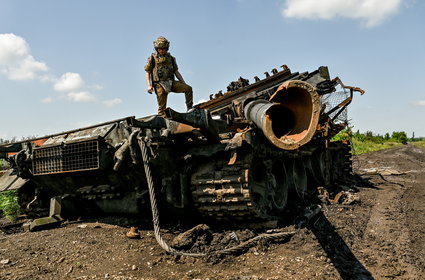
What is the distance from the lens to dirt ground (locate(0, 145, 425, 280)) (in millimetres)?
3979

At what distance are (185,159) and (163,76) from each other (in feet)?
5.11

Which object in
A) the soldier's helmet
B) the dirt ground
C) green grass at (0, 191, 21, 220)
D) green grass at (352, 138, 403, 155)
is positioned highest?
the soldier's helmet

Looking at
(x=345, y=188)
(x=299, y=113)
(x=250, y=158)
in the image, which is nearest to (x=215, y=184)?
(x=250, y=158)

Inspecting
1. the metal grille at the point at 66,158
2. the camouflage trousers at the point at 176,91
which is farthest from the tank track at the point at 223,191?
the metal grille at the point at 66,158

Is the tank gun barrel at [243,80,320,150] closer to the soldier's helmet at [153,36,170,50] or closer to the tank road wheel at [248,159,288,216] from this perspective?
the tank road wheel at [248,159,288,216]

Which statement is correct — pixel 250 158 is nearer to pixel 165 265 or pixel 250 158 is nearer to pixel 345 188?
pixel 165 265

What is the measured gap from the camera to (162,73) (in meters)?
6.12

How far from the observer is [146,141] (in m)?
5.20

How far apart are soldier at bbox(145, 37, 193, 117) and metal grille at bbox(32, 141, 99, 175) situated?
1265 millimetres

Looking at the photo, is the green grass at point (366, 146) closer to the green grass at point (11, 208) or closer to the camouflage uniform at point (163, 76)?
the camouflage uniform at point (163, 76)

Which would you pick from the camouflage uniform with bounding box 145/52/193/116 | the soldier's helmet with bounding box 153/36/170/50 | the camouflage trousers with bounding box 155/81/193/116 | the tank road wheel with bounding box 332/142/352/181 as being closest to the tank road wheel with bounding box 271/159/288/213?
the camouflage trousers with bounding box 155/81/193/116

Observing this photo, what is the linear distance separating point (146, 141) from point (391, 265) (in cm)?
340

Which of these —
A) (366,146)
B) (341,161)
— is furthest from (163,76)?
(366,146)

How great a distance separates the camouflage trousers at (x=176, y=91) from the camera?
6.17 m
